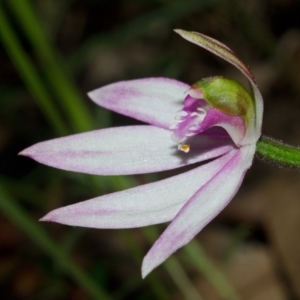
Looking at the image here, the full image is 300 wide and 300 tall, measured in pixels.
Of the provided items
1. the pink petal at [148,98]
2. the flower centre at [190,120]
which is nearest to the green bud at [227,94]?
the flower centre at [190,120]

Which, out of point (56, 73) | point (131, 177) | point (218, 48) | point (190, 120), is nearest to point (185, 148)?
point (190, 120)

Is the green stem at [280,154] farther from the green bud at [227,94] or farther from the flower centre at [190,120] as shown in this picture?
the flower centre at [190,120]

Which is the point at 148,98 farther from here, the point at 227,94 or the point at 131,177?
the point at 131,177

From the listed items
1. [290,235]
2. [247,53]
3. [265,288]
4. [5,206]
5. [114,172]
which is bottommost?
[265,288]

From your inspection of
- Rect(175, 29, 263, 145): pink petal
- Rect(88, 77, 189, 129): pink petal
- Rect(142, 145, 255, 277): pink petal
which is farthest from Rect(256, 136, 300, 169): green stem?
Rect(88, 77, 189, 129): pink petal

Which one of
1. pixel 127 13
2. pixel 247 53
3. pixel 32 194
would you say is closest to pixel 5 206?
pixel 32 194

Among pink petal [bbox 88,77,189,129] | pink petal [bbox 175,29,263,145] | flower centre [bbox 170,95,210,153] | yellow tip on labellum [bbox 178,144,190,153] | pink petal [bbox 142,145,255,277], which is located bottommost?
pink petal [bbox 142,145,255,277]

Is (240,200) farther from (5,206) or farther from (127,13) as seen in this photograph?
(127,13)

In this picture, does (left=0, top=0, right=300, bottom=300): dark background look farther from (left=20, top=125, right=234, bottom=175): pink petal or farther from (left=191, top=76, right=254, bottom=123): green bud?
(left=191, top=76, right=254, bottom=123): green bud
